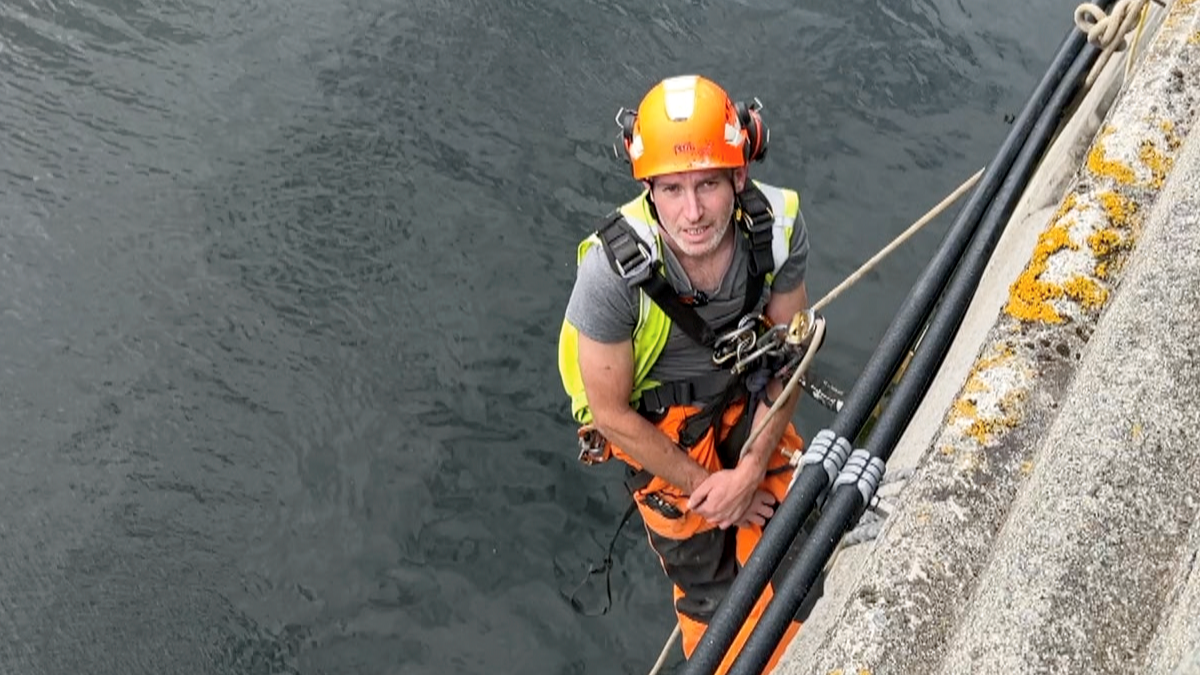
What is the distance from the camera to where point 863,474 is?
2900 millimetres

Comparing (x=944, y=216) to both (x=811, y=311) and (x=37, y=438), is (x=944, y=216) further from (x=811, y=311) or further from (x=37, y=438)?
(x=37, y=438)

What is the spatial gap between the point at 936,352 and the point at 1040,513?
1.11 m

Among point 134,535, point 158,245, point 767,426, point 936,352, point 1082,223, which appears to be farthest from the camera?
Result: point 158,245

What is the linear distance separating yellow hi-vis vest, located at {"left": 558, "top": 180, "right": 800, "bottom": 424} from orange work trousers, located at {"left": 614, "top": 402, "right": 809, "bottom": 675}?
0.34m

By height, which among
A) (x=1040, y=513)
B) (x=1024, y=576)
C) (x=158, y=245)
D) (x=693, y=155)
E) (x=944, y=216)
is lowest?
(x=158, y=245)

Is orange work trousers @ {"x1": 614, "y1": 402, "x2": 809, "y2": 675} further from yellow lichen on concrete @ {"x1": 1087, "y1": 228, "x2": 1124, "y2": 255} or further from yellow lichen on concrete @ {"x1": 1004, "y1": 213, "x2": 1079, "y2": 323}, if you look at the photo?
yellow lichen on concrete @ {"x1": 1087, "y1": 228, "x2": 1124, "y2": 255}

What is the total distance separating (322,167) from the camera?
27.3ft

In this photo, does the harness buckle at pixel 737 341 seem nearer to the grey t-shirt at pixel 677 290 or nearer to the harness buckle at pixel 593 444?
the grey t-shirt at pixel 677 290

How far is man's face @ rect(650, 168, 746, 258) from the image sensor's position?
13.3 ft

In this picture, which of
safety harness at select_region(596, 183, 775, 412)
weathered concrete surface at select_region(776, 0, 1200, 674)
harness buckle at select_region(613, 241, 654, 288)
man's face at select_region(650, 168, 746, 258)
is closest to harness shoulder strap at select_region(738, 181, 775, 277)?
safety harness at select_region(596, 183, 775, 412)

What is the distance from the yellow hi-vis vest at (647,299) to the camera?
4215mm

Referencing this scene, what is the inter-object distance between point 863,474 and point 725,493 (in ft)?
5.92

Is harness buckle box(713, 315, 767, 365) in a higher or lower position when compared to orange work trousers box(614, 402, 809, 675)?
higher

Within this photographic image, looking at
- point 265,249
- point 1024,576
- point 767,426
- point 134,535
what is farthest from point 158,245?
point 1024,576
